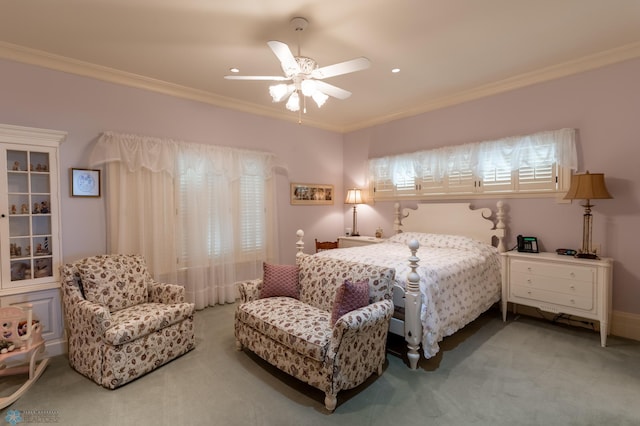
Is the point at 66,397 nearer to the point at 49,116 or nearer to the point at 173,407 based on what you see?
the point at 173,407

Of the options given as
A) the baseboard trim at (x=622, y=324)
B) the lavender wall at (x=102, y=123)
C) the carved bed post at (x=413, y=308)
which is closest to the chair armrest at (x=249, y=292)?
the carved bed post at (x=413, y=308)

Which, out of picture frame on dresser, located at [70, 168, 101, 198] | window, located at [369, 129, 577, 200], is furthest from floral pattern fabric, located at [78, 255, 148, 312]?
window, located at [369, 129, 577, 200]

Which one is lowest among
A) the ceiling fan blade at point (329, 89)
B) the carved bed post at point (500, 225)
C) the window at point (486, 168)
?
the carved bed post at point (500, 225)

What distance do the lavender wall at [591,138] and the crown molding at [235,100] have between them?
87mm

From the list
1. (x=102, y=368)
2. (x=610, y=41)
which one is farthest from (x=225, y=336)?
(x=610, y=41)

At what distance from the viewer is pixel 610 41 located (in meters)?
2.88

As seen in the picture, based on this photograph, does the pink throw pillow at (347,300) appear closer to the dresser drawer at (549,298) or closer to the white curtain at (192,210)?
the dresser drawer at (549,298)

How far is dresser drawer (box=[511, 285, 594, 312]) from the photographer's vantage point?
3004mm

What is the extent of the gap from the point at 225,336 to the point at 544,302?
11.5 ft

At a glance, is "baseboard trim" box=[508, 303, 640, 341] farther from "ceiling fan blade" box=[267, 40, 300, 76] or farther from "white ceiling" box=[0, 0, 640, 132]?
"ceiling fan blade" box=[267, 40, 300, 76]

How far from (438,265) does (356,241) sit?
225 cm

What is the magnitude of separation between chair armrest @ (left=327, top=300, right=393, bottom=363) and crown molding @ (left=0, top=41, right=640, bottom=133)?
325 cm

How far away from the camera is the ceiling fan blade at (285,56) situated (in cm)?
205

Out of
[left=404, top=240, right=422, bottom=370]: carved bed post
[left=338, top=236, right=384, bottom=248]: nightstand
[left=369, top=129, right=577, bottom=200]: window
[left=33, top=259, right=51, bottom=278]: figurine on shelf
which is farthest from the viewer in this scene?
[left=338, top=236, right=384, bottom=248]: nightstand
